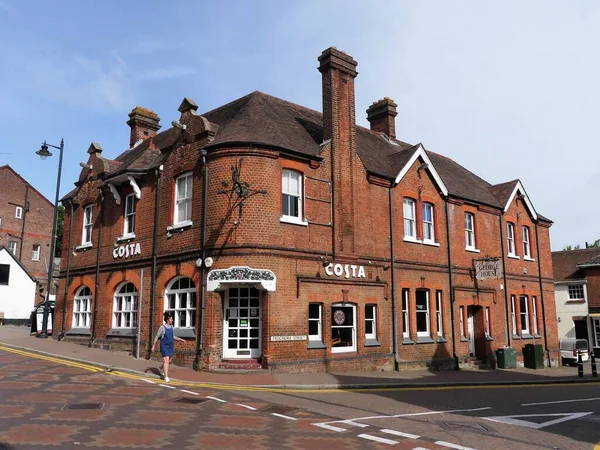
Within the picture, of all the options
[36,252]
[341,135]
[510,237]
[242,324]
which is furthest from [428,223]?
[36,252]

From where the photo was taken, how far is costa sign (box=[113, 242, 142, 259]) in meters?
19.6

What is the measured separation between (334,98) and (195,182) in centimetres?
604

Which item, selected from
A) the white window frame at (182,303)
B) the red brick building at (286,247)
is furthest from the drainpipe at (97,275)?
the white window frame at (182,303)

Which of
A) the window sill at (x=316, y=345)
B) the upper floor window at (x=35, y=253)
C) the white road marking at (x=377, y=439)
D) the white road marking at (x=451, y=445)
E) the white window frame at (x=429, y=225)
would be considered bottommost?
the white road marking at (x=451, y=445)

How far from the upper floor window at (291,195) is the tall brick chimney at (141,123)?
12803 mm

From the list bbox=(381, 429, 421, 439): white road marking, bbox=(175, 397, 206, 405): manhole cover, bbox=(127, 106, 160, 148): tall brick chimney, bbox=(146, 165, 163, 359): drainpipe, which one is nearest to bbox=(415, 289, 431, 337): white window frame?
bbox=(146, 165, 163, 359): drainpipe

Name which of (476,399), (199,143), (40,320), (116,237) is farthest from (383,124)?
(40,320)

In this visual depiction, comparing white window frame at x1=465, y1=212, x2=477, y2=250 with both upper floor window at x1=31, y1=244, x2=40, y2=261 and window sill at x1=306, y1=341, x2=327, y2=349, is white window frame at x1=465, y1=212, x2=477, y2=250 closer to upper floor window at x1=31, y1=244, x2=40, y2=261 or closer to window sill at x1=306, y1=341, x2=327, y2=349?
window sill at x1=306, y1=341, x2=327, y2=349

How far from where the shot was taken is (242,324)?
53.7 ft

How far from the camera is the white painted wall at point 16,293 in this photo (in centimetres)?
3978

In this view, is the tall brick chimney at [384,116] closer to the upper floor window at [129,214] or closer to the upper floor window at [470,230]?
the upper floor window at [470,230]

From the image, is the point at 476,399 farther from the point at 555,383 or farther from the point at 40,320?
the point at 40,320

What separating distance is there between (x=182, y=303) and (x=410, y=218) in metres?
10.0

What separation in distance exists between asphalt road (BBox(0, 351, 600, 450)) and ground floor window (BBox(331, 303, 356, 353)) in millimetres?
3723
